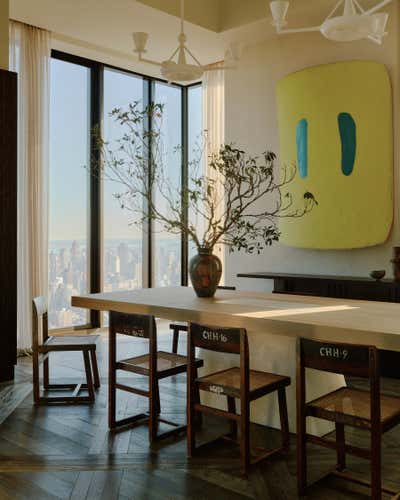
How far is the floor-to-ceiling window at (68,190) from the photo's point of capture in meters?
6.43

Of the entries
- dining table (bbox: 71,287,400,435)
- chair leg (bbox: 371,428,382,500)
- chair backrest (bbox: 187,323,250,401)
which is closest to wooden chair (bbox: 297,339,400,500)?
chair leg (bbox: 371,428,382,500)

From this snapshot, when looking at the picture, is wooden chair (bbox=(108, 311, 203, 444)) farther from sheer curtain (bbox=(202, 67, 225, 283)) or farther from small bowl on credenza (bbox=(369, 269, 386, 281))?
sheer curtain (bbox=(202, 67, 225, 283))

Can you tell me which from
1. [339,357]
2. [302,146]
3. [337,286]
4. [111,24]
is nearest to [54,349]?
[339,357]

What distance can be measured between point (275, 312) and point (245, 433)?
676 mm

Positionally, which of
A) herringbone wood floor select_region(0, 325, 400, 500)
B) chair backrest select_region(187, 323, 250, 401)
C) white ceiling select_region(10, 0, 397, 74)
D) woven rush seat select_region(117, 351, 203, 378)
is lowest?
herringbone wood floor select_region(0, 325, 400, 500)

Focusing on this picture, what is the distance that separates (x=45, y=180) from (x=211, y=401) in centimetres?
326

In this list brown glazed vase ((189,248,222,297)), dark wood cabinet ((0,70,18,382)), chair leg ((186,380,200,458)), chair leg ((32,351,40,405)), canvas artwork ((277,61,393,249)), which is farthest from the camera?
canvas artwork ((277,61,393,249))

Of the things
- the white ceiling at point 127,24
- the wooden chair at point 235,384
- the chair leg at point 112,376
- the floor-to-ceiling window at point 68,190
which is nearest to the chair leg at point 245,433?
the wooden chair at point 235,384

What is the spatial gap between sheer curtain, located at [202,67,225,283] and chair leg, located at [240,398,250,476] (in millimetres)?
4260

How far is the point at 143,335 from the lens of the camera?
3312 mm

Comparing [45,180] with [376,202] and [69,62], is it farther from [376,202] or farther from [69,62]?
[376,202]

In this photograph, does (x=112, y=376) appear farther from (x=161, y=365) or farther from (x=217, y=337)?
(x=217, y=337)

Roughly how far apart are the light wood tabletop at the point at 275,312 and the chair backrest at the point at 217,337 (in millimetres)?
184

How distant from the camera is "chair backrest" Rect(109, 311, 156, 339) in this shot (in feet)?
10.8
